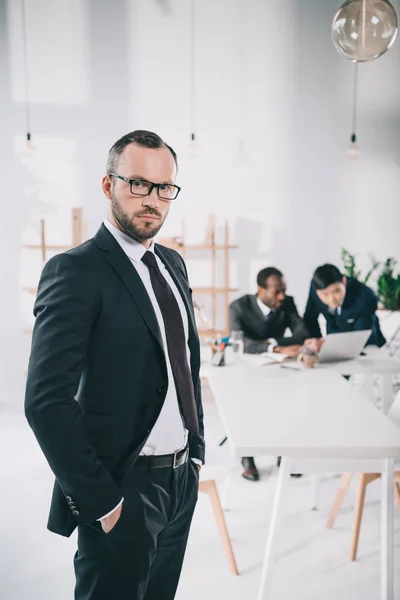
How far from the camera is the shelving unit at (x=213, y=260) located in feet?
18.2

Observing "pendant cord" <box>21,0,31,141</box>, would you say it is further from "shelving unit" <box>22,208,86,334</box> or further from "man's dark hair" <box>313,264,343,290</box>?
"man's dark hair" <box>313,264,343,290</box>

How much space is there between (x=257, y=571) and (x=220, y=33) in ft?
16.3

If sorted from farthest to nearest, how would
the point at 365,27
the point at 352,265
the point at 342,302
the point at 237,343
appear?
1. the point at 352,265
2. the point at 342,302
3. the point at 237,343
4. the point at 365,27

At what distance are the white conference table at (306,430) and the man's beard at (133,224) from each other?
887 millimetres

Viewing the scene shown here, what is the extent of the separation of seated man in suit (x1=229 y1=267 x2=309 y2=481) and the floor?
0.86 metres

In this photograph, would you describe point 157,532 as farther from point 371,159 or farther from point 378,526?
point 371,159

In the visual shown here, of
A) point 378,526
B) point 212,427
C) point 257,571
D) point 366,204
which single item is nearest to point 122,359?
point 257,571

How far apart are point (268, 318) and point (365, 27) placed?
2255 millimetres

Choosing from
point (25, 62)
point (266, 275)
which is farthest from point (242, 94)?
point (266, 275)

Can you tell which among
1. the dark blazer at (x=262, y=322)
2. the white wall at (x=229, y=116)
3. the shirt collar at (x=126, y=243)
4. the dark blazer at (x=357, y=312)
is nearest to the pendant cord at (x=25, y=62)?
the white wall at (x=229, y=116)

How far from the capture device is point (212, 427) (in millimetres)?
4539

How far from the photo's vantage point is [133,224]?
4.61 ft

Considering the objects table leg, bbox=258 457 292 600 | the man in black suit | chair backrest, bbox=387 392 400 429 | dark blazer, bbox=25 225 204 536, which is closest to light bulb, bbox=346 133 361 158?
chair backrest, bbox=387 392 400 429

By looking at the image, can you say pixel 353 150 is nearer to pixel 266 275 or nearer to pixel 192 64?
pixel 192 64
